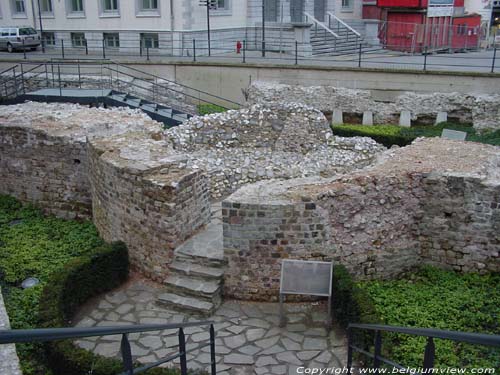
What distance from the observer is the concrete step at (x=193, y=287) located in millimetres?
8344

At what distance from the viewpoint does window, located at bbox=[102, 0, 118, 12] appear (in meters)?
26.8

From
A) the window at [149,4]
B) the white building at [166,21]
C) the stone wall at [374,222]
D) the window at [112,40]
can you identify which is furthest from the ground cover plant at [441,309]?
the window at [112,40]

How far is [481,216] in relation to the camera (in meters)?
8.70

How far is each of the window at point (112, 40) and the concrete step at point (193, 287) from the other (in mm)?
20976

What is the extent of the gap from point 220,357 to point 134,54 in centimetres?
2102

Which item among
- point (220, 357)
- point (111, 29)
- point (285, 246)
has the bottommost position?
point (220, 357)

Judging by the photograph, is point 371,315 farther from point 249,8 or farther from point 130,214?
point 249,8

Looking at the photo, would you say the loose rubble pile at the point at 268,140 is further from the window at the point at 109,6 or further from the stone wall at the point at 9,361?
the window at the point at 109,6

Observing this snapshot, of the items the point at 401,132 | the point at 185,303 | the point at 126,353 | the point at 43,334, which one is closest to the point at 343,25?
the point at 401,132

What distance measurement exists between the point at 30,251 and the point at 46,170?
267cm

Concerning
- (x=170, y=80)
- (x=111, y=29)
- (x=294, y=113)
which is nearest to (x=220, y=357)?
(x=294, y=113)

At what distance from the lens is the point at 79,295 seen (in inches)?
334

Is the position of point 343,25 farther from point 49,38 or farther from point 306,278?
point 306,278

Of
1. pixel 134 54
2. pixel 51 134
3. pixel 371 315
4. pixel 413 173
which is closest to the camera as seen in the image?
pixel 371 315
